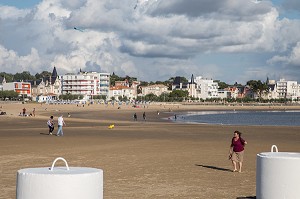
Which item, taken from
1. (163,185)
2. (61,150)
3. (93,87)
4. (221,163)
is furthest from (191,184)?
(93,87)

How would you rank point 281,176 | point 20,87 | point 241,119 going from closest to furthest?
point 281,176
point 241,119
point 20,87

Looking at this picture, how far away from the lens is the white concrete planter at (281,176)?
6.62 m

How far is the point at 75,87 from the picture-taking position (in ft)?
652

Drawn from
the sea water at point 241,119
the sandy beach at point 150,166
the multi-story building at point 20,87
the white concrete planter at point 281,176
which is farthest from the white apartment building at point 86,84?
the white concrete planter at point 281,176

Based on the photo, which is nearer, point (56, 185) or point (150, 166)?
point (56, 185)

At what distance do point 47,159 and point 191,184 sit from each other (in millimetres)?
7142

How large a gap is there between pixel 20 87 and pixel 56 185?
184 m

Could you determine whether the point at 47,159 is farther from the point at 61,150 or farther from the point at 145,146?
the point at 145,146

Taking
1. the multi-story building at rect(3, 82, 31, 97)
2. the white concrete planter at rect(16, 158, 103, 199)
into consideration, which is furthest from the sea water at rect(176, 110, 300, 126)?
the multi-story building at rect(3, 82, 31, 97)

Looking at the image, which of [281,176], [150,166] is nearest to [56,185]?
[281,176]

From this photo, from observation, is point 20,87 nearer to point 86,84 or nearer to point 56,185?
point 86,84

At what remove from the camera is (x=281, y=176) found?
6.68 metres

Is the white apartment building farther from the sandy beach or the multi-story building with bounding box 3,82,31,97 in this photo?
the sandy beach

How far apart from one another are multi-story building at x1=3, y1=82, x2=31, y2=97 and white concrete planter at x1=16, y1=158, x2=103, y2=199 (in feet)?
590
